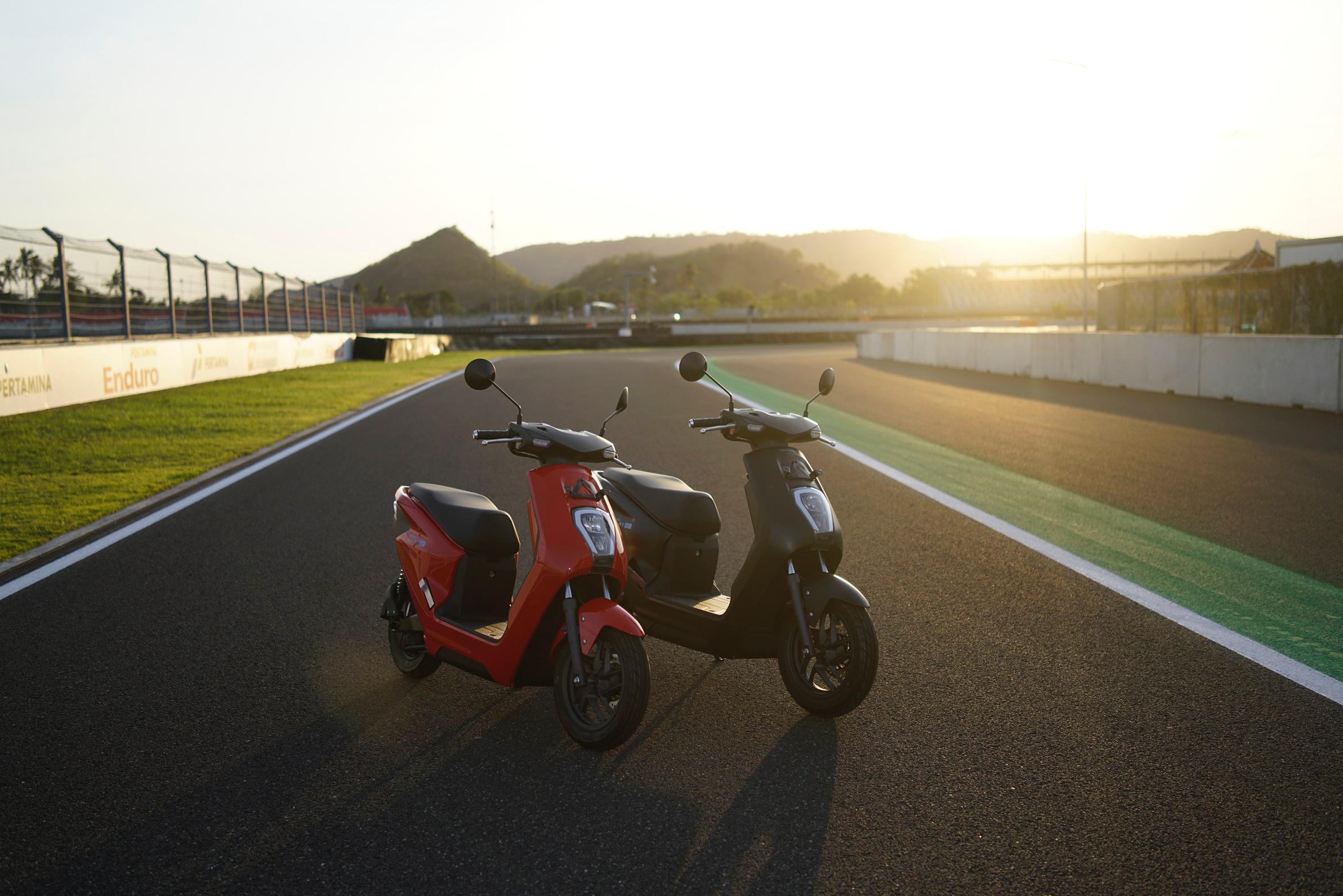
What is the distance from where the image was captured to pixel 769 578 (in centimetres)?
419

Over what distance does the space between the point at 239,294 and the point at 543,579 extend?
23389mm

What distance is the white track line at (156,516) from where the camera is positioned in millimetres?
6152

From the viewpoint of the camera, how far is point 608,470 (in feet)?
17.4

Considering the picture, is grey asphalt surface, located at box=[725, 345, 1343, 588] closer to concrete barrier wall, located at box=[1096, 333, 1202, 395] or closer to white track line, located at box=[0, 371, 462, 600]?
concrete barrier wall, located at box=[1096, 333, 1202, 395]

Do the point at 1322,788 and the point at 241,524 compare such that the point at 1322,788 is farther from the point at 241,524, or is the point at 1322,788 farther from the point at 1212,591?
the point at 241,524

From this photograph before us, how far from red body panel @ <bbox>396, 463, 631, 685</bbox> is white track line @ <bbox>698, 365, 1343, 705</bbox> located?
4.85ft

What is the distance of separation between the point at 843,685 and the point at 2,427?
40.6 feet

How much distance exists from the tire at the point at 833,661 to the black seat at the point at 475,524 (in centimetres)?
118

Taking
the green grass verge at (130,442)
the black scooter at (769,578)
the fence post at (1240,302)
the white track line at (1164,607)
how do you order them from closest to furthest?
the black scooter at (769,578) → the white track line at (1164,607) → the green grass verge at (130,442) → the fence post at (1240,302)

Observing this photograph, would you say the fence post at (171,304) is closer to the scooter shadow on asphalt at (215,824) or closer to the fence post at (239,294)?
the fence post at (239,294)

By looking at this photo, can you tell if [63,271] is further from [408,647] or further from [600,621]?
[600,621]

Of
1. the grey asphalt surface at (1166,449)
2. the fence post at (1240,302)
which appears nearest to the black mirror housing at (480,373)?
the grey asphalt surface at (1166,449)

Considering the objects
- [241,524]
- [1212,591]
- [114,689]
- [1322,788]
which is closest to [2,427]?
[241,524]

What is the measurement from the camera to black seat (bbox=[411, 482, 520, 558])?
14.7 feet
